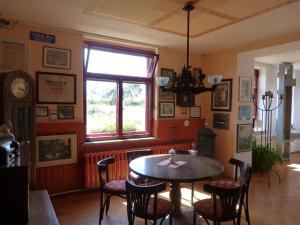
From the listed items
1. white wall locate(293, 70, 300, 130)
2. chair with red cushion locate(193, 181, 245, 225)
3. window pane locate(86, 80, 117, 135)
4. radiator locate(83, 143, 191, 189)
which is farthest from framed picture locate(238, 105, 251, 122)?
white wall locate(293, 70, 300, 130)

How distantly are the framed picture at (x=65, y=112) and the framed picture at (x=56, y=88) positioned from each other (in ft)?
0.30

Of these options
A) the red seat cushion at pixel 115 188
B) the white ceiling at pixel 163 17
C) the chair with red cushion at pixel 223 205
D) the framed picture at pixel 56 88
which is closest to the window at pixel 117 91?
the framed picture at pixel 56 88

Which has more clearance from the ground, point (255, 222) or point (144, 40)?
point (144, 40)

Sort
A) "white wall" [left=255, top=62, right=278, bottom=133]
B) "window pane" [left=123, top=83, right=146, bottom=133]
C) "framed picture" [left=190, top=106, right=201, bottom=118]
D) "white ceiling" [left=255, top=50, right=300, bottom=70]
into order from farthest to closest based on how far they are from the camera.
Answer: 1. "white wall" [left=255, top=62, right=278, bottom=133]
2. "white ceiling" [left=255, top=50, right=300, bottom=70]
3. "framed picture" [left=190, top=106, right=201, bottom=118]
4. "window pane" [left=123, top=83, right=146, bottom=133]

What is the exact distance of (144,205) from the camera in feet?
7.26

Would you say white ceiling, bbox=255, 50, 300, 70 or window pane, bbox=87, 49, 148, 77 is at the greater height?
white ceiling, bbox=255, 50, 300, 70

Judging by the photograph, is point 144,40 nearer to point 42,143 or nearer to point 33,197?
point 42,143

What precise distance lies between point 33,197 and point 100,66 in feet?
8.32

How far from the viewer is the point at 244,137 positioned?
4.69 m

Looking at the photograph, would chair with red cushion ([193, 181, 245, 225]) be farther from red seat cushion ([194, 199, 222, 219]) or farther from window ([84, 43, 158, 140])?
window ([84, 43, 158, 140])

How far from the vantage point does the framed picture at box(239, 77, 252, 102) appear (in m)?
4.55

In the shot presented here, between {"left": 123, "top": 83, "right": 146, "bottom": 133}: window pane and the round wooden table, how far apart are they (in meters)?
1.36

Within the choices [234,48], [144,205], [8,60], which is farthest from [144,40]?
[144,205]

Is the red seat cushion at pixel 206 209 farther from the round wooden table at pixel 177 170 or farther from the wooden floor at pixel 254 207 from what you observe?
the wooden floor at pixel 254 207
